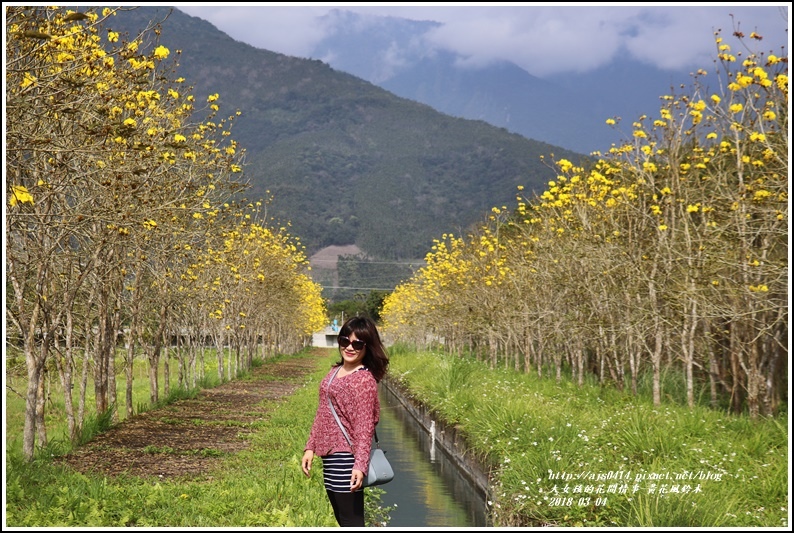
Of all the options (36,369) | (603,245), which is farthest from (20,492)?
(603,245)

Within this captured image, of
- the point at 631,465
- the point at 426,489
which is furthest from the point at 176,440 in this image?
the point at 631,465

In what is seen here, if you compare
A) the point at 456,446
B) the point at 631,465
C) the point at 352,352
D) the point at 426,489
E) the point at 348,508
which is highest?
the point at 352,352

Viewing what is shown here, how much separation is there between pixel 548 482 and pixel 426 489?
5.16m

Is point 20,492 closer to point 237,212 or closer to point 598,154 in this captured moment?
point 237,212

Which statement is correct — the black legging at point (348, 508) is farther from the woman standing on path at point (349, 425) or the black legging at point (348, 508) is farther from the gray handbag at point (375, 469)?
the gray handbag at point (375, 469)

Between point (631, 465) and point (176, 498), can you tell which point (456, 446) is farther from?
point (176, 498)

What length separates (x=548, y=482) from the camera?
412 inches

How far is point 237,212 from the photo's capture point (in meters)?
16.9

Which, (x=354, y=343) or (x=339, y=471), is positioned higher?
(x=354, y=343)

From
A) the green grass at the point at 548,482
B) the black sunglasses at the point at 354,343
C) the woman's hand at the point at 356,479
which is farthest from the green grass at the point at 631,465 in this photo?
the black sunglasses at the point at 354,343

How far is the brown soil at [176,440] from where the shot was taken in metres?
12.1

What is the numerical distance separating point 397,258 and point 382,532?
13456 cm

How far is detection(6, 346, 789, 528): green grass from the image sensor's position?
27.8 ft

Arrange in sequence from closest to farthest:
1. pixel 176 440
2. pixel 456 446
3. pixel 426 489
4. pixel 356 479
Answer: pixel 356 479, pixel 176 440, pixel 426 489, pixel 456 446
